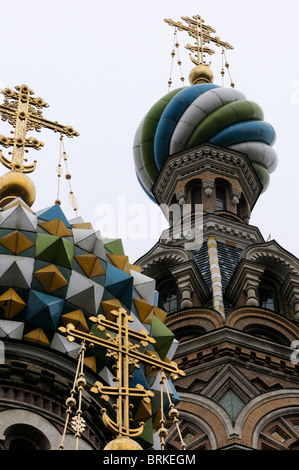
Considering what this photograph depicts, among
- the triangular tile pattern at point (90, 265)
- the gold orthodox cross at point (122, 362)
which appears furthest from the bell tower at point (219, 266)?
the gold orthodox cross at point (122, 362)

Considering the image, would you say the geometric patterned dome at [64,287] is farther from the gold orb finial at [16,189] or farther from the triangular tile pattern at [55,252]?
the gold orb finial at [16,189]

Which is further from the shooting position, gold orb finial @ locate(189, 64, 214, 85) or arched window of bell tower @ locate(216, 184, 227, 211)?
gold orb finial @ locate(189, 64, 214, 85)

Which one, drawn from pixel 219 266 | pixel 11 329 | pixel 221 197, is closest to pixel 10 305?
pixel 11 329

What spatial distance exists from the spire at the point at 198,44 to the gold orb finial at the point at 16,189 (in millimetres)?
15688

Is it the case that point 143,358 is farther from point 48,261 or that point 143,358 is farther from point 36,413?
point 48,261

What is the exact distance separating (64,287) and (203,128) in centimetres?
1603

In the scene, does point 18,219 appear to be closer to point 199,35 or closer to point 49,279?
point 49,279

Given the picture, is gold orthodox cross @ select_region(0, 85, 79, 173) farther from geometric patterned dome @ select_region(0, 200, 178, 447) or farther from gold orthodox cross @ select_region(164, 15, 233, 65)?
gold orthodox cross @ select_region(164, 15, 233, 65)

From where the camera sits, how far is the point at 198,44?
38.0 metres

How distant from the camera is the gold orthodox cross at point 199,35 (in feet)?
124

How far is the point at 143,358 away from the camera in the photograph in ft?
40.7

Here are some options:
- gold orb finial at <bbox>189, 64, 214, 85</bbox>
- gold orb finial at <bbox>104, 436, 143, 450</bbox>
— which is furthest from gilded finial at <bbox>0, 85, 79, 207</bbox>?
gold orb finial at <bbox>189, 64, 214, 85</bbox>

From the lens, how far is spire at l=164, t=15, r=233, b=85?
3703 centimetres

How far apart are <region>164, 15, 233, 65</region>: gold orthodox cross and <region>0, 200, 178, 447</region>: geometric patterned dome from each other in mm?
18475
